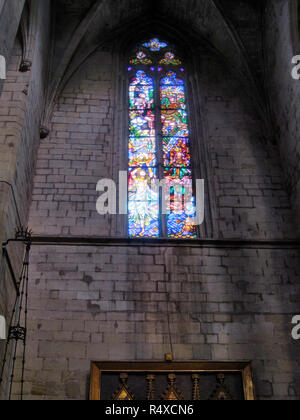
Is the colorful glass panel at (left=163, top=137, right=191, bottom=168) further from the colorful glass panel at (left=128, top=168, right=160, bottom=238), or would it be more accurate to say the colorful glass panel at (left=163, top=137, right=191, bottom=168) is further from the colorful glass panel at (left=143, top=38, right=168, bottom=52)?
the colorful glass panel at (left=143, top=38, right=168, bottom=52)

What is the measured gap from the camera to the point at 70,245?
27.1 ft

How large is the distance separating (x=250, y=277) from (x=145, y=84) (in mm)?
4325

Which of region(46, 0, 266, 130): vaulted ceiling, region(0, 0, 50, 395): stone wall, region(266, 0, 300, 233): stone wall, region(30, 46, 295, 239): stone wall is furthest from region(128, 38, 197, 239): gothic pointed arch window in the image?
region(0, 0, 50, 395): stone wall

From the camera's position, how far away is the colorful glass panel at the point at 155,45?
11.1 meters

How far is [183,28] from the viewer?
11.2m

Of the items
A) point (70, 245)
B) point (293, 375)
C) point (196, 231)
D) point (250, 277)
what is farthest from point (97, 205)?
point (293, 375)

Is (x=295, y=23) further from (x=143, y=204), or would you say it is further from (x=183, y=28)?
(x=143, y=204)

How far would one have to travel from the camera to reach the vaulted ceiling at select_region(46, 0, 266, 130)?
1030cm

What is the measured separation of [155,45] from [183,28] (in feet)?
2.08

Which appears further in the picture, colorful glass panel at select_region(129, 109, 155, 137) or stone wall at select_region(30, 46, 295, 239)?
colorful glass panel at select_region(129, 109, 155, 137)

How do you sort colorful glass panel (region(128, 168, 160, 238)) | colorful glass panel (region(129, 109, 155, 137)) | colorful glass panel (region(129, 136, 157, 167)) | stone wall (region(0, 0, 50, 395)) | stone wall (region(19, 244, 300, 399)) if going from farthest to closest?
colorful glass panel (region(129, 109, 155, 137)) → colorful glass panel (region(129, 136, 157, 167)) → colorful glass panel (region(128, 168, 160, 238)) → stone wall (region(19, 244, 300, 399)) → stone wall (region(0, 0, 50, 395))

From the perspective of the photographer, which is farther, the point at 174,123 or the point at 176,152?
the point at 174,123

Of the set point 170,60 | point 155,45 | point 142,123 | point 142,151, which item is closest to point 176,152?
point 142,151

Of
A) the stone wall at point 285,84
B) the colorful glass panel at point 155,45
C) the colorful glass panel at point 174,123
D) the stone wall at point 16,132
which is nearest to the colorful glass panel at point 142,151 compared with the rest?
the colorful glass panel at point 174,123
